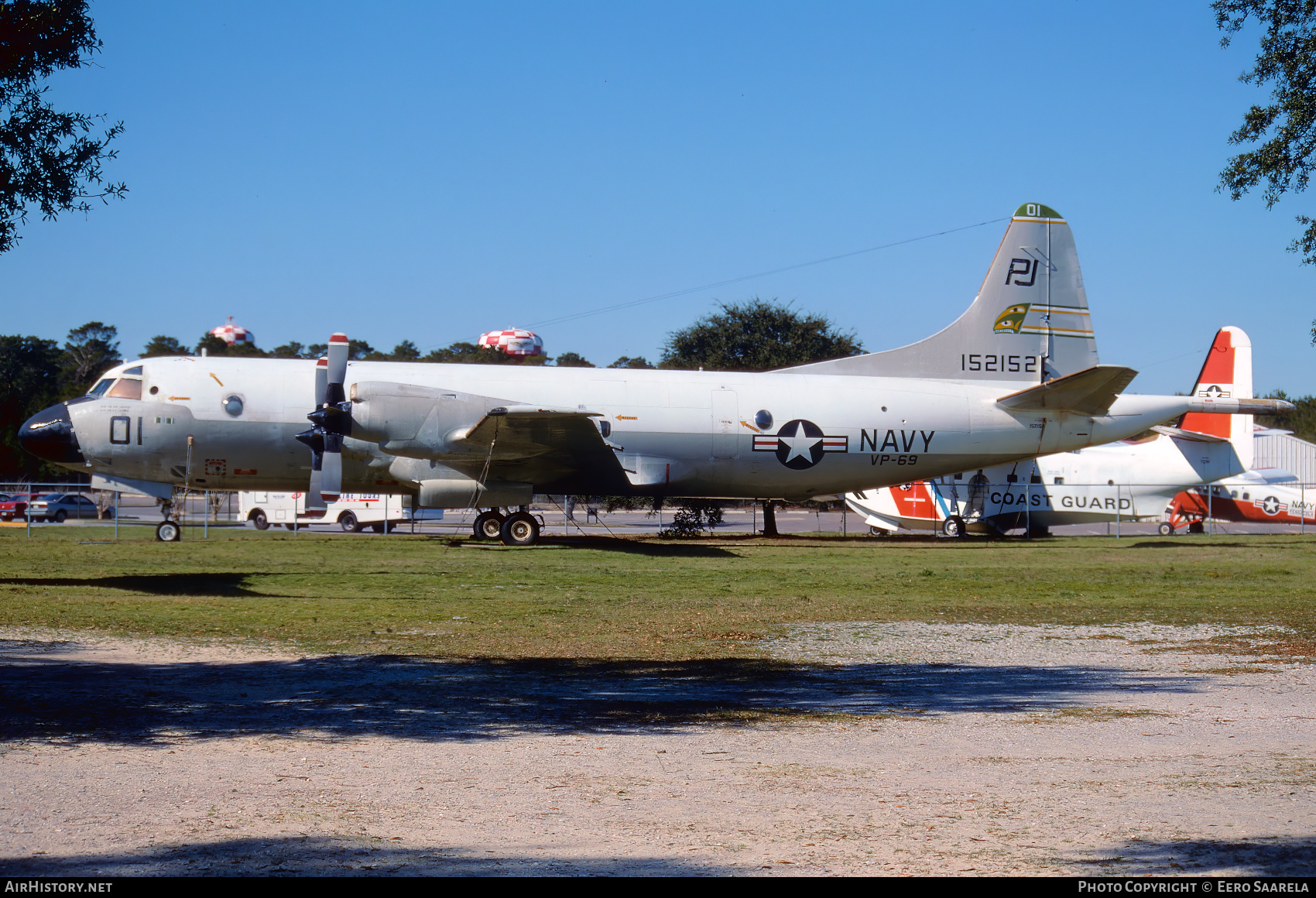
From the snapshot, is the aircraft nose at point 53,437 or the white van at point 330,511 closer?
the aircraft nose at point 53,437

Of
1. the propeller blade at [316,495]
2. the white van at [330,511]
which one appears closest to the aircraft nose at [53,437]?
the propeller blade at [316,495]

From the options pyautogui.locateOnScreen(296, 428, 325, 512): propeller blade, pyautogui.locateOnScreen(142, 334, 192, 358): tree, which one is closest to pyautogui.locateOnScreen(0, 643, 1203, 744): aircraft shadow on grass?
pyautogui.locateOnScreen(296, 428, 325, 512): propeller blade

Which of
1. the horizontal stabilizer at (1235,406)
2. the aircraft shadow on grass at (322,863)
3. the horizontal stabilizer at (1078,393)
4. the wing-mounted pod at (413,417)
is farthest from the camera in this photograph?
the horizontal stabilizer at (1235,406)

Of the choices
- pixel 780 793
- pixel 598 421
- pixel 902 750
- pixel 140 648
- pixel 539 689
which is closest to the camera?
pixel 780 793

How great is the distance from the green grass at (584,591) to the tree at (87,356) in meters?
53.1

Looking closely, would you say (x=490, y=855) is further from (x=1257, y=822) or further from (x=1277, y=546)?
(x=1277, y=546)

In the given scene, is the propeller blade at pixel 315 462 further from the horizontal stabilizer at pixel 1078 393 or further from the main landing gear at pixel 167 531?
the horizontal stabilizer at pixel 1078 393

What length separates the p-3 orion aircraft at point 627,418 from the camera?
80.0 ft

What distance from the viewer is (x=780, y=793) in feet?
17.6

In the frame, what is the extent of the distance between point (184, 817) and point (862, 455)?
24138 millimetres

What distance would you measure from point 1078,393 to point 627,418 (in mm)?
11550

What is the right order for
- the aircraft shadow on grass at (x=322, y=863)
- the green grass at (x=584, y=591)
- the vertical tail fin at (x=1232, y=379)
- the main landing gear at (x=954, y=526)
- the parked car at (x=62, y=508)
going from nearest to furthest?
the aircraft shadow on grass at (x=322, y=863), the green grass at (x=584, y=591), the vertical tail fin at (x=1232, y=379), the main landing gear at (x=954, y=526), the parked car at (x=62, y=508)

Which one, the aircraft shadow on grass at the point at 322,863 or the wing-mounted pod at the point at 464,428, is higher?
the wing-mounted pod at the point at 464,428
